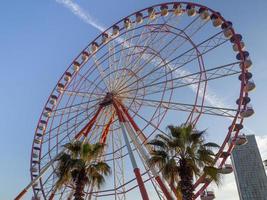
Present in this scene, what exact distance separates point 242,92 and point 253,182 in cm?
9415

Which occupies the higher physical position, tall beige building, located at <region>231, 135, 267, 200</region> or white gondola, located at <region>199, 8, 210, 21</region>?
tall beige building, located at <region>231, 135, 267, 200</region>

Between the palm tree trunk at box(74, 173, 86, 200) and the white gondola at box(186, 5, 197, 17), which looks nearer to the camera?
the palm tree trunk at box(74, 173, 86, 200)

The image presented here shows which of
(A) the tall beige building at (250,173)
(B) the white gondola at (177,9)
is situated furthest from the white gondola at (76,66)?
(A) the tall beige building at (250,173)

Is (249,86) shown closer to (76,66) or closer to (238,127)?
(238,127)

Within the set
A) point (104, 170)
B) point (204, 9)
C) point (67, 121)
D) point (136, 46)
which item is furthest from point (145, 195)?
point (204, 9)

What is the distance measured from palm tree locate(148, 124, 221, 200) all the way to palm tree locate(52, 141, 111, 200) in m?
3.25

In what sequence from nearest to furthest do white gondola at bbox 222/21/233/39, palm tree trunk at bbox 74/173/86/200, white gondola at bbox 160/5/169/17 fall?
palm tree trunk at bbox 74/173/86/200 < white gondola at bbox 222/21/233/39 < white gondola at bbox 160/5/169/17

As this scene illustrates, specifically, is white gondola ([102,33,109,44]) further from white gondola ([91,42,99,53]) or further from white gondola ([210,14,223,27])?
white gondola ([210,14,223,27])

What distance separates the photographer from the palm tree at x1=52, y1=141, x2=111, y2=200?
14594 mm

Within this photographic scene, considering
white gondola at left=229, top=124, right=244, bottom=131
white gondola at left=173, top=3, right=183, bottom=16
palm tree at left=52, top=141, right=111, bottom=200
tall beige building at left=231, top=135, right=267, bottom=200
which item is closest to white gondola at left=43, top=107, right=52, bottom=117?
palm tree at left=52, top=141, right=111, bottom=200

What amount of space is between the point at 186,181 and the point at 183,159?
36.6 inches

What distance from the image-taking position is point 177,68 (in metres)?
20.2

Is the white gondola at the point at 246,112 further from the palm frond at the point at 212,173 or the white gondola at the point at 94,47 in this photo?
the white gondola at the point at 94,47

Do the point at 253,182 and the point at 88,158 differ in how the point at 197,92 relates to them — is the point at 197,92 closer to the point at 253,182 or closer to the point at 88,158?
the point at 88,158
